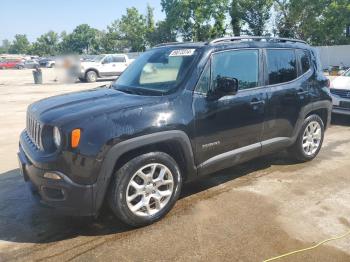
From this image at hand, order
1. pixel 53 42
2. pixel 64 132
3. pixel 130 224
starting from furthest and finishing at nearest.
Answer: pixel 53 42 → pixel 130 224 → pixel 64 132

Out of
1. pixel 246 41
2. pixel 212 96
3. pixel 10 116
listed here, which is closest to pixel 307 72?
pixel 246 41

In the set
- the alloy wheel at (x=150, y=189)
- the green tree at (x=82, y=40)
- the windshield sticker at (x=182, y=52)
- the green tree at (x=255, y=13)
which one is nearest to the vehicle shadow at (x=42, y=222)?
the alloy wheel at (x=150, y=189)

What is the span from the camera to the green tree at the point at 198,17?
48531 millimetres

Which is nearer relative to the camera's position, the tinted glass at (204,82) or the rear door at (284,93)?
the tinted glass at (204,82)

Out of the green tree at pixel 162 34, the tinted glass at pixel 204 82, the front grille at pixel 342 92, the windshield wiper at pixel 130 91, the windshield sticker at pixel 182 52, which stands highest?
the green tree at pixel 162 34

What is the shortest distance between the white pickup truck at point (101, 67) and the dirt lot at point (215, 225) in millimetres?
17570

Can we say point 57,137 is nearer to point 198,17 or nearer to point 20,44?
point 198,17

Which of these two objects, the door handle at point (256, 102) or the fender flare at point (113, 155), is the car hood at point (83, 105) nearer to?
the fender flare at point (113, 155)

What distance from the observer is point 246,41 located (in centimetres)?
470

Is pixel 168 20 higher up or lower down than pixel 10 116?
higher up

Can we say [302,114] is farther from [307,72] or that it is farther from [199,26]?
[199,26]

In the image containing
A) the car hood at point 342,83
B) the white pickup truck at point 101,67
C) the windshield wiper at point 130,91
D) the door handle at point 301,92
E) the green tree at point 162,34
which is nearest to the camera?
the windshield wiper at point 130,91

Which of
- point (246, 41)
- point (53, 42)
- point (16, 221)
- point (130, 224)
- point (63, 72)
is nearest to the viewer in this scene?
point (130, 224)

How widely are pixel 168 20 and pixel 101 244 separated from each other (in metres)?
51.7
